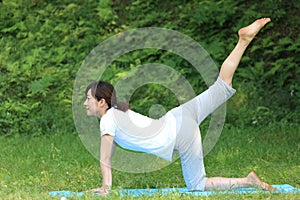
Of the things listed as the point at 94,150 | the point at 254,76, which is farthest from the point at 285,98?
the point at 94,150

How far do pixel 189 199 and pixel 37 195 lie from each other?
1.45 meters

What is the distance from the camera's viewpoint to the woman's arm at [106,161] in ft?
19.7

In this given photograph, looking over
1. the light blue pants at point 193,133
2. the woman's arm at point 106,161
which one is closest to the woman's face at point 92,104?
the woman's arm at point 106,161

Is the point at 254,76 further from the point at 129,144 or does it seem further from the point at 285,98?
the point at 129,144

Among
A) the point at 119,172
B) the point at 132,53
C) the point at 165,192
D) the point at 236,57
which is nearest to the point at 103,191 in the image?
the point at 165,192

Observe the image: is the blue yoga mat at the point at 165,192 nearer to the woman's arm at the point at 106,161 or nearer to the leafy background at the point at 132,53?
the woman's arm at the point at 106,161

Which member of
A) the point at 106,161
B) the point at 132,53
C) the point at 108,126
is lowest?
the point at 132,53

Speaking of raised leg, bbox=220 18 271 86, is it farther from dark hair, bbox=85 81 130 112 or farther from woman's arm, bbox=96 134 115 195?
woman's arm, bbox=96 134 115 195

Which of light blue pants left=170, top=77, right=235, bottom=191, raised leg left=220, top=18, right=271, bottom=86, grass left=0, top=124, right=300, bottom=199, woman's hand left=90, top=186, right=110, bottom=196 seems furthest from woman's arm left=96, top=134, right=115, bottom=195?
raised leg left=220, top=18, right=271, bottom=86

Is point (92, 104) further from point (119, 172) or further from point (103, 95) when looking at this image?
point (119, 172)

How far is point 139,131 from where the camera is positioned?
20.4ft

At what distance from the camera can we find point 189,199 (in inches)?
217

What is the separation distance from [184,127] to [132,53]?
541 cm

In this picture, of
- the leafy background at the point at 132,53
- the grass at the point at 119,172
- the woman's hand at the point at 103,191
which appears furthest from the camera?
the leafy background at the point at 132,53
